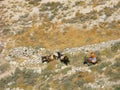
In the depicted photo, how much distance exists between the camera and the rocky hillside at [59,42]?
112ft

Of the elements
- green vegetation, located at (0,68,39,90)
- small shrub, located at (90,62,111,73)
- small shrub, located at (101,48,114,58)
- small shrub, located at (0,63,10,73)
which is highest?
small shrub, located at (90,62,111,73)

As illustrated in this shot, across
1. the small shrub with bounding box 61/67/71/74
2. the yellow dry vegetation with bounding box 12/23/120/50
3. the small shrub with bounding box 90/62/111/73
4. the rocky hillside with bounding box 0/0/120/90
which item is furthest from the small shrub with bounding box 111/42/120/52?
the small shrub with bounding box 61/67/71/74

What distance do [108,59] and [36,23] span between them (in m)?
20.3

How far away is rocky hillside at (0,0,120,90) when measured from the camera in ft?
112

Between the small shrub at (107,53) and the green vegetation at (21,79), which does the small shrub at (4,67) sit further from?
the small shrub at (107,53)

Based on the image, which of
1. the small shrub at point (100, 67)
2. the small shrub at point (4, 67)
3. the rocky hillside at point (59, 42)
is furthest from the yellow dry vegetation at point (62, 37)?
the small shrub at point (100, 67)

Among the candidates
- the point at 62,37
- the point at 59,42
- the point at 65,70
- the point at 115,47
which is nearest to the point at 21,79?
the point at 65,70

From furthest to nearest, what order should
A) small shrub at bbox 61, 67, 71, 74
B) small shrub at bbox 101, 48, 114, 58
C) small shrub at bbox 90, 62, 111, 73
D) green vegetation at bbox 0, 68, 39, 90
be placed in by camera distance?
green vegetation at bbox 0, 68, 39, 90 < small shrub at bbox 101, 48, 114, 58 < small shrub at bbox 61, 67, 71, 74 < small shrub at bbox 90, 62, 111, 73

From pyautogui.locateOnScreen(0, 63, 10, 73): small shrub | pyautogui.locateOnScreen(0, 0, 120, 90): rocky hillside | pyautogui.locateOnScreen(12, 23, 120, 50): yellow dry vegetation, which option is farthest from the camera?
pyautogui.locateOnScreen(12, 23, 120, 50): yellow dry vegetation

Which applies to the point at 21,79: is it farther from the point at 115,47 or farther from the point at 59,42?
the point at 115,47

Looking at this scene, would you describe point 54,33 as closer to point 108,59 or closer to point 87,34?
point 87,34

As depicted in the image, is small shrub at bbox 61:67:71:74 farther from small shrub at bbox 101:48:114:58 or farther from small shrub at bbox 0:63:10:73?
small shrub at bbox 0:63:10:73

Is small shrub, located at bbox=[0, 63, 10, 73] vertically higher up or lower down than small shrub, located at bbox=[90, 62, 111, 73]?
lower down

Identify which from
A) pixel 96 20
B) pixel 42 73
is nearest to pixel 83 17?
pixel 96 20
